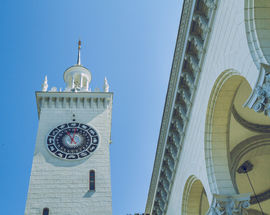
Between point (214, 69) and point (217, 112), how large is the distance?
1965 millimetres

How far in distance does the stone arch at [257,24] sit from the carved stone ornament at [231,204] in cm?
558

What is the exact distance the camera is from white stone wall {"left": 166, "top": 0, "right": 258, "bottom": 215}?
37.1ft

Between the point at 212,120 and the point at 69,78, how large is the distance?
29016 mm

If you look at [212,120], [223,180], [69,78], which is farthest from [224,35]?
[69,78]

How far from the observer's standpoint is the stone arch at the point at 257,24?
34.4ft

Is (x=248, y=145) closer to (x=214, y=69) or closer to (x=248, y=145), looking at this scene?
(x=248, y=145)

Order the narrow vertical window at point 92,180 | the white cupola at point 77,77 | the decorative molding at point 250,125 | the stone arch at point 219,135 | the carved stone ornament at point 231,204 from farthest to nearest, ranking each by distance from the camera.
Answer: the white cupola at point 77,77 → the narrow vertical window at point 92,180 → the decorative molding at point 250,125 → the stone arch at point 219,135 → the carved stone ornament at point 231,204

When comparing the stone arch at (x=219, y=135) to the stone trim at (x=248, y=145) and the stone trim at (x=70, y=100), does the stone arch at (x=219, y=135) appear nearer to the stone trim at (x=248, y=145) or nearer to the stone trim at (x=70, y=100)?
the stone trim at (x=248, y=145)

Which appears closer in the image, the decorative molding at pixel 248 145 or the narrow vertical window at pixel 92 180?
the decorative molding at pixel 248 145

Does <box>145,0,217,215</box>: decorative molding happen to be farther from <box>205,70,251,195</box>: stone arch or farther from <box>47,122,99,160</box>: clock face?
<box>47,122,99,160</box>: clock face

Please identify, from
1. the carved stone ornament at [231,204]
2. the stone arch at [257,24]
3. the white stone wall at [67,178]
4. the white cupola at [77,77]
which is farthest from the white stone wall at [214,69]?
the white cupola at [77,77]

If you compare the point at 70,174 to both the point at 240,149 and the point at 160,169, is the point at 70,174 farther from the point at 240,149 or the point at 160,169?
the point at 240,149

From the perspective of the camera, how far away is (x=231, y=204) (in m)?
12.9

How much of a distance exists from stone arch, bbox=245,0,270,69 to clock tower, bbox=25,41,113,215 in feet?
72.7
